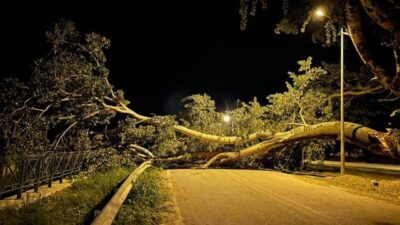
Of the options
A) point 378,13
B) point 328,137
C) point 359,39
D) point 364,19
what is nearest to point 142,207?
point 378,13

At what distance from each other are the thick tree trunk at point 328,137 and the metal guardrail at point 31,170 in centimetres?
1116

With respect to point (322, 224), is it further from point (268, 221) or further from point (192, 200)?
point (192, 200)

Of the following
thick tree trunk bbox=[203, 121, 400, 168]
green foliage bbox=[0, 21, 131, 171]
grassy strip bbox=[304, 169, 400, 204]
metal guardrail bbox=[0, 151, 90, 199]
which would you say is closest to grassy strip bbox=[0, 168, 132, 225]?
metal guardrail bbox=[0, 151, 90, 199]

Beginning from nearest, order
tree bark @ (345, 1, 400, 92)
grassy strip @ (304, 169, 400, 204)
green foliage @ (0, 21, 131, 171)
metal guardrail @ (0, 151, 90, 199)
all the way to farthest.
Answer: metal guardrail @ (0, 151, 90, 199) < grassy strip @ (304, 169, 400, 204) < tree bark @ (345, 1, 400, 92) < green foliage @ (0, 21, 131, 171)

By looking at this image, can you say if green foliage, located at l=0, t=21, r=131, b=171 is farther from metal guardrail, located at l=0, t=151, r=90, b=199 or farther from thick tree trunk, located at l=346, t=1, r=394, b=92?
thick tree trunk, located at l=346, t=1, r=394, b=92

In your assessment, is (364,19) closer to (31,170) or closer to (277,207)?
(277,207)

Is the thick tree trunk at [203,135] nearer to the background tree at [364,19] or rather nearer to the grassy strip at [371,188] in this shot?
the grassy strip at [371,188]

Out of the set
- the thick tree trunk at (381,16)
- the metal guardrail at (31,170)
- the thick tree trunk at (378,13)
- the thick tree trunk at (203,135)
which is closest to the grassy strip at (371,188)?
the thick tree trunk at (381,16)

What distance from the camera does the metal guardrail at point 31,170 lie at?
10.1 meters

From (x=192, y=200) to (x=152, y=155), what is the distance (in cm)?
1261

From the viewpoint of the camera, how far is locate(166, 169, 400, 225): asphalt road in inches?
310

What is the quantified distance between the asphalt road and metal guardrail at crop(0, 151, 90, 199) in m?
4.27

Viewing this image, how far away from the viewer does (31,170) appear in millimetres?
11539

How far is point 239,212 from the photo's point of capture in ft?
28.3
